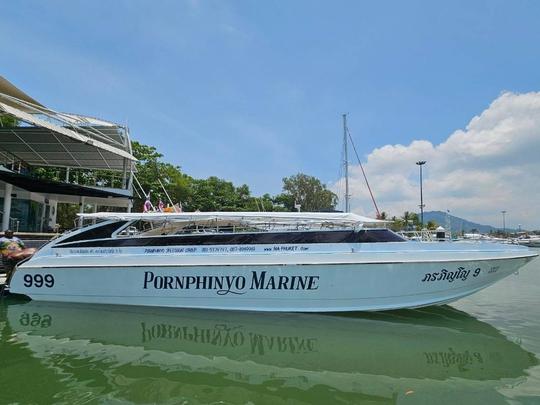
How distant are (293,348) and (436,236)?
573 cm

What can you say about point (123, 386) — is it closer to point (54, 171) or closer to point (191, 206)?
point (54, 171)

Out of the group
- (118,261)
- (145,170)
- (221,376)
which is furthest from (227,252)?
(145,170)

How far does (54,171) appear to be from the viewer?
103 ft

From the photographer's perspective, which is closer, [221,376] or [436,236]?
[221,376]

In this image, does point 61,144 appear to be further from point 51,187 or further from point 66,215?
point 66,215

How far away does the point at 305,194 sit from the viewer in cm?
5550

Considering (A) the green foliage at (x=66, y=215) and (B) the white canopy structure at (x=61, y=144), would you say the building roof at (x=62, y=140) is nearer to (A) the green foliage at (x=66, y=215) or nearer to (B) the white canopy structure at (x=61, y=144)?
(B) the white canopy structure at (x=61, y=144)

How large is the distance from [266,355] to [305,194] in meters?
49.1

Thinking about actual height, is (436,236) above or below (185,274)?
above

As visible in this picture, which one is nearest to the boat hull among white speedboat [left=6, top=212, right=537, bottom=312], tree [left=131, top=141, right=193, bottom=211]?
white speedboat [left=6, top=212, right=537, bottom=312]

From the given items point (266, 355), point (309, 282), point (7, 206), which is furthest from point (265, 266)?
point (7, 206)

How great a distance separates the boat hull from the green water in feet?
1.12

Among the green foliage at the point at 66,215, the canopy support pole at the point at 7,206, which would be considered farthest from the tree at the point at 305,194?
the canopy support pole at the point at 7,206

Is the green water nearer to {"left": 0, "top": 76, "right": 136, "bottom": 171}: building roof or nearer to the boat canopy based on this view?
the boat canopy
